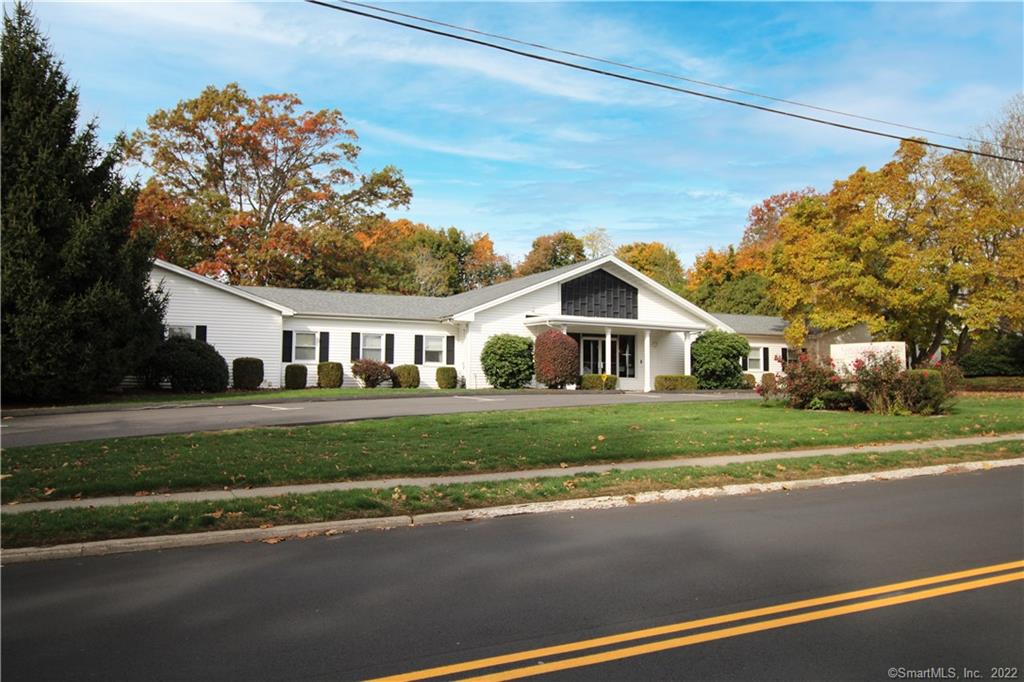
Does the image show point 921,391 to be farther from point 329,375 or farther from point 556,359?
point 329,375

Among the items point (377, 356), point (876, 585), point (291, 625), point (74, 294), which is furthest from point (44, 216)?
point (876, 585)

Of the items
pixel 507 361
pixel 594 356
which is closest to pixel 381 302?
pixel 507 361

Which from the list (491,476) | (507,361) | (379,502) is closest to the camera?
(379,502)

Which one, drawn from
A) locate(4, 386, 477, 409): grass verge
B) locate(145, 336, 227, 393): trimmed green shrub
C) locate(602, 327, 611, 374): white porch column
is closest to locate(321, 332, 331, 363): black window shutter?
locate(4, 386, 477, 409): grass verge

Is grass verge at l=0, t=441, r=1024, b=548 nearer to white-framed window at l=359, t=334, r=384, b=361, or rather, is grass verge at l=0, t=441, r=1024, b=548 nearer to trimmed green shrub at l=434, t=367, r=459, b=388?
trimmed green shrub at l=434, t=367, r=459, b=388

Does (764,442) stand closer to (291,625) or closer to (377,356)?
(291,625)

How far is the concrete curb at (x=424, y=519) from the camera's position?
284 inches

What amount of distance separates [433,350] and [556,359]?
6.36 meters

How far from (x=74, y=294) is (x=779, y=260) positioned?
30.0 metres

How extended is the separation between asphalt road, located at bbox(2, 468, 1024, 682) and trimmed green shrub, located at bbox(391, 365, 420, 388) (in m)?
24.3

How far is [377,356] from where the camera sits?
109 feet

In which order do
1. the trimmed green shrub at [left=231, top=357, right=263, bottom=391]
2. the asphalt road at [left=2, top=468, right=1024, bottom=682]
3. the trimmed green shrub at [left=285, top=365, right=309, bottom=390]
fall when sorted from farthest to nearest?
the trimmed green shrub at [left=285, top=365, right=309, bottom=390] → the trimmed green shrub at [left=231, top=357, right=263, bottom=391] → the asphalt road at [left=2, top=468, right=1024, bottom=682]

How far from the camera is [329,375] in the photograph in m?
31.2

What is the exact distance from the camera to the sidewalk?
29.1ft
